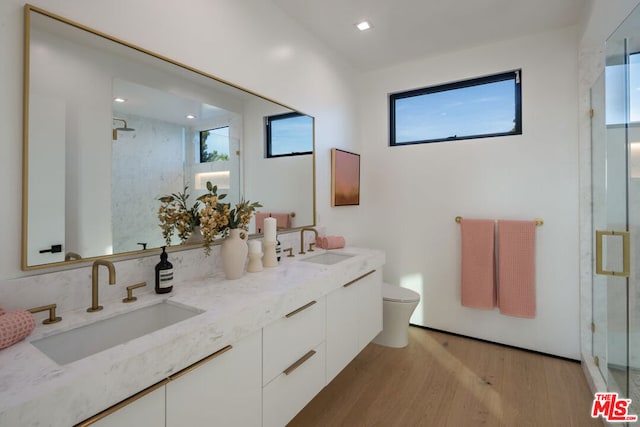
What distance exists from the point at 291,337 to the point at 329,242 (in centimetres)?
106

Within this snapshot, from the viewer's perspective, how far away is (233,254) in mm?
1516

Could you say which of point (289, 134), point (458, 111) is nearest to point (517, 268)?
point (458, 111)

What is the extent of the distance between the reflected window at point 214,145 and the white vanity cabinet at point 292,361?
3.07 ft

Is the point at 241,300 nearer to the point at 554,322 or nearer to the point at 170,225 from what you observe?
the point at 170,225

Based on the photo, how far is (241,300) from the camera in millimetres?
1216

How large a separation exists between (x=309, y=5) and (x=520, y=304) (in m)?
2.77

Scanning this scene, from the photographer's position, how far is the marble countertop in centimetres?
66

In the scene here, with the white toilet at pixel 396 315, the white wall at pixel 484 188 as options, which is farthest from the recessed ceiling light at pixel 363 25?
the white toilet at pixel 396 315

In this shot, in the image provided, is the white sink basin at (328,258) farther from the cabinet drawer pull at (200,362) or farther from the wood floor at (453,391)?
the cabinet drawer pull at (200,362)

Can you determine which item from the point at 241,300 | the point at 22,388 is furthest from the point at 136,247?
the point at 22,388

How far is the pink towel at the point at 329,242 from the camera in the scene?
2402 mm

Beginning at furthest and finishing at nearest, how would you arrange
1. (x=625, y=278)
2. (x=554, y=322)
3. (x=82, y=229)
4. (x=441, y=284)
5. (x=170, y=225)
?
(x=441, y=284) → (x=554, y=322) → (x=625, y=278) → (x=170, y=225) → (x=82, y=229)

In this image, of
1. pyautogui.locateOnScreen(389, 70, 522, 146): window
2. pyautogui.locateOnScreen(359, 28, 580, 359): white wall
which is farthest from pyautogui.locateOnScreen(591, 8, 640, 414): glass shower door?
pyautogui.locateOnScreen(389, 70, 522, 146): window

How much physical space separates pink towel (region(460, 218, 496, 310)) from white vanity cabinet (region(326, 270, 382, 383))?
86 centimetres
